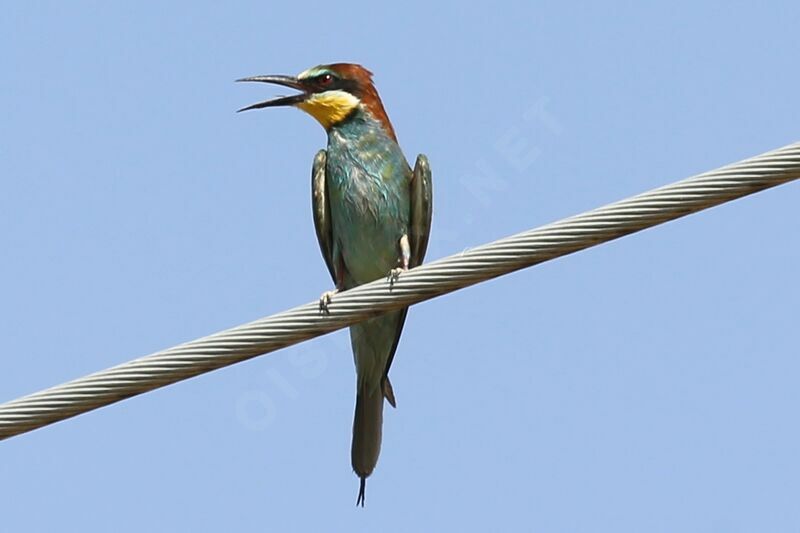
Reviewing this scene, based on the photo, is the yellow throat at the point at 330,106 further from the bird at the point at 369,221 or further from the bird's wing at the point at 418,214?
the bird's wing at the point at 418,214

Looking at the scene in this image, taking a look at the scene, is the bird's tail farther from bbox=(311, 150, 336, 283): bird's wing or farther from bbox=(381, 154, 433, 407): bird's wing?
bbox=(311, 150, 336, 283): bird's wing

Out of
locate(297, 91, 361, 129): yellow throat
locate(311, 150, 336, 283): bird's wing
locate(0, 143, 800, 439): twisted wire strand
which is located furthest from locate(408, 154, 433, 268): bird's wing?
locate(0, 143, 800, 439): twisted wire strand

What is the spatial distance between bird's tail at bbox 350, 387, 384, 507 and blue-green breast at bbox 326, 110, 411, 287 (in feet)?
1.55

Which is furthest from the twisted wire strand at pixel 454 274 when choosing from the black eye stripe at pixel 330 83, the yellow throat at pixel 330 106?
the black eye stripe at pixel 330 83

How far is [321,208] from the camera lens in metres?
Result: 5.61

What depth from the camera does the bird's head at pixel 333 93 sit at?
5.79 metres

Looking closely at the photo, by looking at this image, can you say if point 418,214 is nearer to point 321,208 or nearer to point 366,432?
point 321,208

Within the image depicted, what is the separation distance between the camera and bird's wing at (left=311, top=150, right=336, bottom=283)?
5.61m

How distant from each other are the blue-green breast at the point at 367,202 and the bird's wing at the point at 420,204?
0.03m

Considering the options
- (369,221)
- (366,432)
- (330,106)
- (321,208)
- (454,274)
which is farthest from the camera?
(330,106)

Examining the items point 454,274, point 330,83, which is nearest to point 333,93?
A: point 330,83

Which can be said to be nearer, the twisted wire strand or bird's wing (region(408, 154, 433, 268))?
the twisted wire strand

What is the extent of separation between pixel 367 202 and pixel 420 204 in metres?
0.21

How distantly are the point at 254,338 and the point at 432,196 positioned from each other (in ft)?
7.32
